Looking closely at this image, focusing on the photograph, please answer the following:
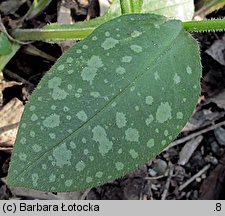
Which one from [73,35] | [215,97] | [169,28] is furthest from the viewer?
[215,97]

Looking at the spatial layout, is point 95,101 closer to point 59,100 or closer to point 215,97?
point 59,100

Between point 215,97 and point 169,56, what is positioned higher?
point 169,56

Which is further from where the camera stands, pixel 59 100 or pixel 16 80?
pixel 16 80

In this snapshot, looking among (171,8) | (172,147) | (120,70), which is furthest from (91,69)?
(172,147)

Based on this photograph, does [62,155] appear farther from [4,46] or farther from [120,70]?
[4,46]

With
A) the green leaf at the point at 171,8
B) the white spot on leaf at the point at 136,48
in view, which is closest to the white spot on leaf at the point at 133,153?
the white spot on leaf at the point at 136,48
